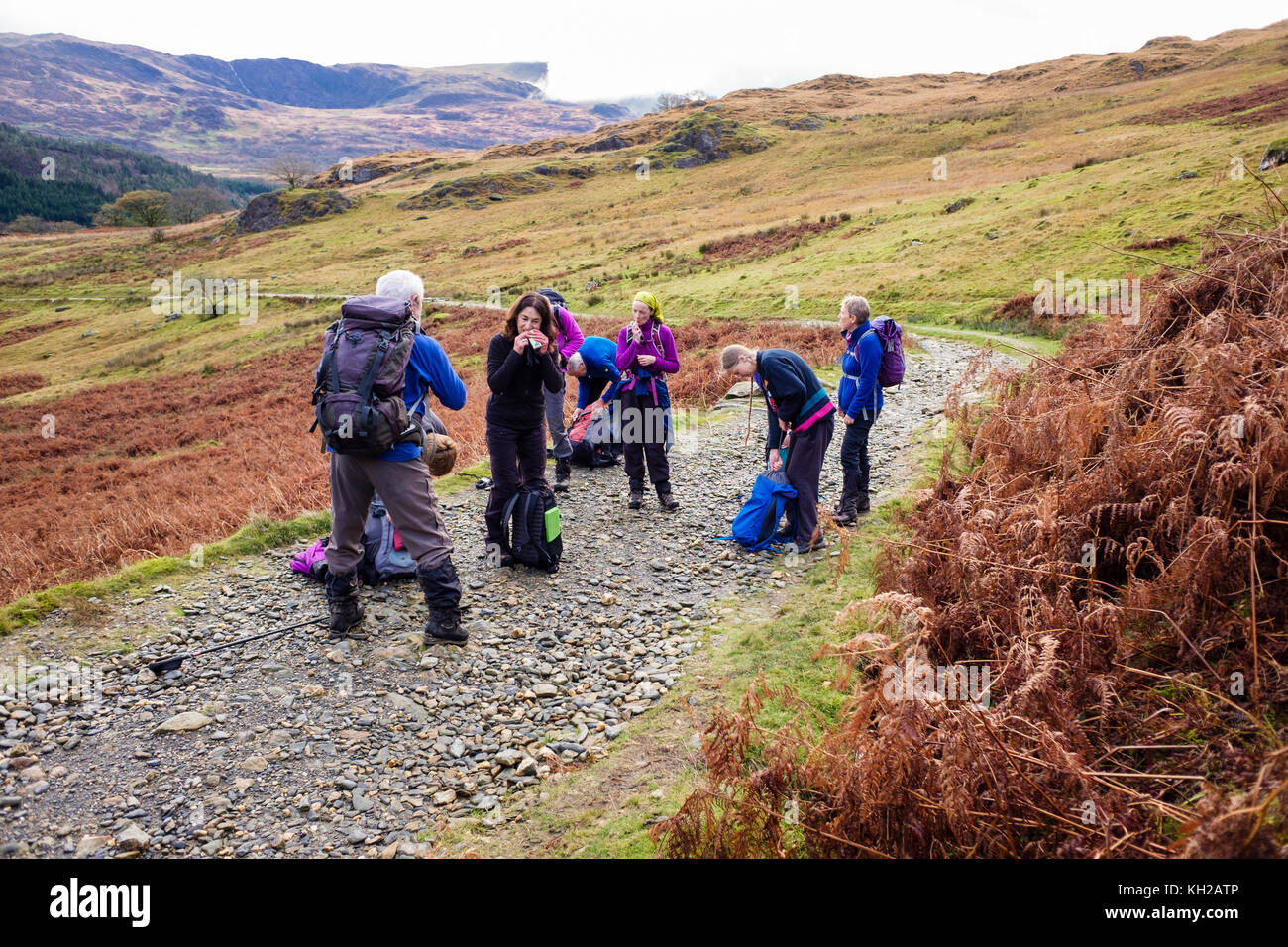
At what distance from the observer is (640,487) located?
1095 centimetres

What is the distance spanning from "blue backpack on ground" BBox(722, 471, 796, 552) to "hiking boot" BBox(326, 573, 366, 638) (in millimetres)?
4881

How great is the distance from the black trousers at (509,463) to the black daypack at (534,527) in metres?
0.11

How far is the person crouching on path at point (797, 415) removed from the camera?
8.53 m

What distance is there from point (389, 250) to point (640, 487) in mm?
83963

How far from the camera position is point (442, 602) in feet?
23.2

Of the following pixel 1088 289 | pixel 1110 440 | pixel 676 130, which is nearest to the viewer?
pixel 1110 440

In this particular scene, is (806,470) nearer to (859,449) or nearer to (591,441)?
(859,449)

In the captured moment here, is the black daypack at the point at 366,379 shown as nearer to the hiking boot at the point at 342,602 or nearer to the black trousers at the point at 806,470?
the hiking boot at the point at 342,602

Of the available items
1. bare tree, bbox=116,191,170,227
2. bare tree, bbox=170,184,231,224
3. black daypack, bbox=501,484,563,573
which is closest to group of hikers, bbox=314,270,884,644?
black daypack, bbox=501,484,563,573

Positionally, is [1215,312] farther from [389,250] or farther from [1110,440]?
[389,250]

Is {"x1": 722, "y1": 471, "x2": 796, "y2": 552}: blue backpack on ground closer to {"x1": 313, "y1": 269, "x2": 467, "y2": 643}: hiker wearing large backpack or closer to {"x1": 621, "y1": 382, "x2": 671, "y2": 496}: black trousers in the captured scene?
{"x1": 621, "y1": 382, "x2": 671, "y2": 496}: black trousers

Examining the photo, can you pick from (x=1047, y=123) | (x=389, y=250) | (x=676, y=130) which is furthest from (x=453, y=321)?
(x=676, y=130)

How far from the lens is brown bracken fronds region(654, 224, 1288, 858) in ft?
11.6

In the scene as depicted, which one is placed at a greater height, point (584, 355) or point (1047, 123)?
point (1047, 123)
